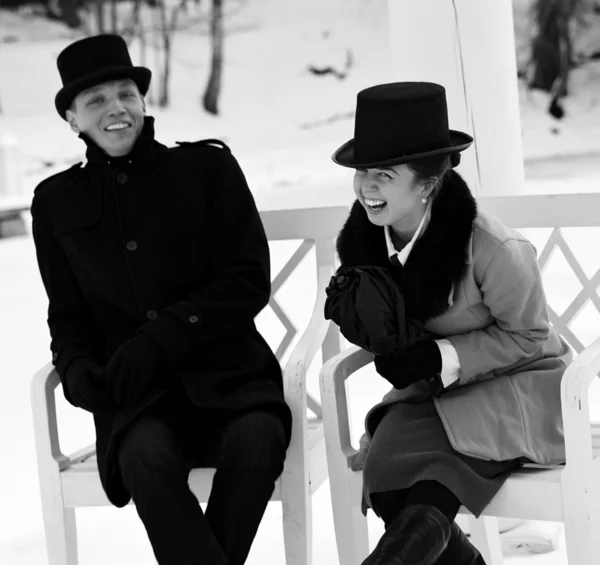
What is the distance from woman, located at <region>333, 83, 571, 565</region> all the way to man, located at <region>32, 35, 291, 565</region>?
284 mm

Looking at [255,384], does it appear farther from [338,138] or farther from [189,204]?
[338,138]

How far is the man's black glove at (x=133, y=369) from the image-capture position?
87.1 inches

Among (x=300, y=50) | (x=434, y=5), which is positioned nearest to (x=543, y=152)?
(x=300, y=50)

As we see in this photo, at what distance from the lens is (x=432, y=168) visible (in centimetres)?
208

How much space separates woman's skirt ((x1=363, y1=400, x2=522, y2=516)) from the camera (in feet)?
6.41

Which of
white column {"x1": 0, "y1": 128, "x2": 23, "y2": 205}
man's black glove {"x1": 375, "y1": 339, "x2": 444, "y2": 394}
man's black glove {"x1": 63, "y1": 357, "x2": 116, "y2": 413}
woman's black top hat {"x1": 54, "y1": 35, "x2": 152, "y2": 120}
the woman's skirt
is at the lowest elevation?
white column {"x1": 0, "y1": 128, "x2": 23, "y2": 205}

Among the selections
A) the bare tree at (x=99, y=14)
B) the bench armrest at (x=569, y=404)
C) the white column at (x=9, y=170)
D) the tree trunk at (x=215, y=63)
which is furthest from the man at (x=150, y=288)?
the bare tree at (x=99, y=14)

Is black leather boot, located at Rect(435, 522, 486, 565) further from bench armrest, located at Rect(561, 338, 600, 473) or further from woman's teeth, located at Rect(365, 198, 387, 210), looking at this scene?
woman's teeth, located at Rect(365, 198, 387, 210)

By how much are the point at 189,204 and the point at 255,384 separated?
43cm

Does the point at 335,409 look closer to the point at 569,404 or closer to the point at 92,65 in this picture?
the point at 569,404

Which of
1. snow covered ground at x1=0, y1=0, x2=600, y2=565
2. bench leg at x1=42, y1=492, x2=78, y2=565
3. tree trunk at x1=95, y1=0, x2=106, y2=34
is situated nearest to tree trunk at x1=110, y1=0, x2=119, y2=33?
tree trunk at x1=95, y1=0, x2=106, y2=34

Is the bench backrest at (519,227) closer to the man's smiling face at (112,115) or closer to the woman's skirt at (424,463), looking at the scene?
the man's smiling face at (112,115)

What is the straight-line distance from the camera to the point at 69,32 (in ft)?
31.4

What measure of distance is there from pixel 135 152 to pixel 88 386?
54 centimetres
